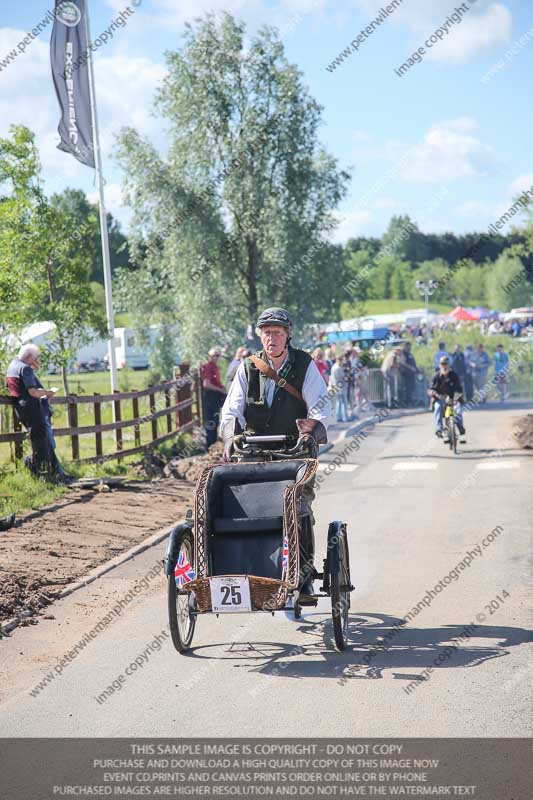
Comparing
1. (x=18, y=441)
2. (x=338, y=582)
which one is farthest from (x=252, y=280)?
(x=338, y=582)

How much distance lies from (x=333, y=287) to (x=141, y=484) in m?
21.7

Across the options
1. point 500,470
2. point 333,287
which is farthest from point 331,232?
point 500,470

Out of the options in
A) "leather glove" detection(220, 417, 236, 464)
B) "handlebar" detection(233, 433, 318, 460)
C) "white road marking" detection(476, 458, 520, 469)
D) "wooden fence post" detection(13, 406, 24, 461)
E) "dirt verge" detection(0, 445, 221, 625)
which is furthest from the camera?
"white road marking" detection(476, 458, 520, 469)

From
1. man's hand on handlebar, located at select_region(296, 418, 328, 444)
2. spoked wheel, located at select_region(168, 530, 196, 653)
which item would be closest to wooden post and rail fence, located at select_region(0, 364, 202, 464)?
spoked wheel, located at select_region(168, 530, 196, 653)

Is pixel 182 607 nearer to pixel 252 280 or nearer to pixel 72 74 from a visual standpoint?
pixel 72 74

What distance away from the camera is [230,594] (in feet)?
20.6

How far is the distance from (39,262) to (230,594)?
1481 centimetres

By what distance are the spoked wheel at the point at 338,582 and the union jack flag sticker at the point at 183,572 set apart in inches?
35.2

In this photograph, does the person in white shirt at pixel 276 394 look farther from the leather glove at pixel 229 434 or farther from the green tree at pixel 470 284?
the green tree at pixel 470 284

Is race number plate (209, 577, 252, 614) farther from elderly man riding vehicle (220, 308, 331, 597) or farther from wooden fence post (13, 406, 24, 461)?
wooden fence post (13, 406, 24, 461)

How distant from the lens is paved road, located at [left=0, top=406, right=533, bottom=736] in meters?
5.23

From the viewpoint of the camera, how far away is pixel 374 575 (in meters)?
8.96

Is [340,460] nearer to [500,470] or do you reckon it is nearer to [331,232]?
[500,470]

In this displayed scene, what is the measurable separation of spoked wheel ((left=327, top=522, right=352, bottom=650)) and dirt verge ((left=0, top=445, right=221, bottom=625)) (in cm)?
240
